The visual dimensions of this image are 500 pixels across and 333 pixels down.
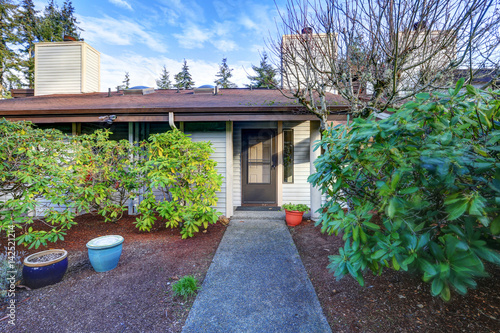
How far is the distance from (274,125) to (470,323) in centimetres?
471

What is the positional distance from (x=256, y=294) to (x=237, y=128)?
4189 mm

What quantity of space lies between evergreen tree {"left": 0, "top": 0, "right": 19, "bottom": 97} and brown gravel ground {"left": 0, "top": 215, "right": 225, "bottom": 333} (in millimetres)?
15480

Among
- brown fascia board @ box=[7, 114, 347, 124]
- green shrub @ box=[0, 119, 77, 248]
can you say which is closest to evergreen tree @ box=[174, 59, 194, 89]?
brown fascia board @ box=[7, 114, 347, 124]

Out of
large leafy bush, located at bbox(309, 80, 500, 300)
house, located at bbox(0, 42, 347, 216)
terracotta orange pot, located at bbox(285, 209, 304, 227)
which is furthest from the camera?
house, located at bbox(0, 42, 347, 216)

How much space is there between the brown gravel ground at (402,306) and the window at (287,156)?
10.8ft

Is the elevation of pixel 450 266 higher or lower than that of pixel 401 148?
lower

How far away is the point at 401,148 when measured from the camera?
121 centimetres

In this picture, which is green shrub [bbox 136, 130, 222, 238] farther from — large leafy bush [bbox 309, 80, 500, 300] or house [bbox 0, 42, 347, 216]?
large leafy bush [bbox 309, 80, 500, 300]

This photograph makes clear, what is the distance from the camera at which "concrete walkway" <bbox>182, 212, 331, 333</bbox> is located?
1738mm

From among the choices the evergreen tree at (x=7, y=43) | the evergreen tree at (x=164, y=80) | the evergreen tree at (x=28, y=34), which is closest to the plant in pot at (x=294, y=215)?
the evergreen tree at (x=7, y=43)

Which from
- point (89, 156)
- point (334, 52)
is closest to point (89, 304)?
point (89, 156)

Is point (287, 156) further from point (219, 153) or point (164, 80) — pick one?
point (164, 80)

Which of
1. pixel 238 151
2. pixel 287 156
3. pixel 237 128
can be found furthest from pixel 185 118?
pixel 287 156

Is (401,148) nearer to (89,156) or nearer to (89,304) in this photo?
(89,304)
